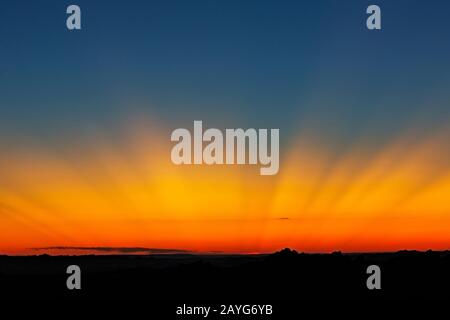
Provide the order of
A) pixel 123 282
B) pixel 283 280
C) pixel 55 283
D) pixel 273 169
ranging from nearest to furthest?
pixel 273 169 < pixel 55 283 < pixel 123 282 < pixel 283 280

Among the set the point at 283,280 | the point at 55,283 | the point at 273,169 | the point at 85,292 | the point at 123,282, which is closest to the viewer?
the point at 273,169

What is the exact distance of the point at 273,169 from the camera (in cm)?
2736

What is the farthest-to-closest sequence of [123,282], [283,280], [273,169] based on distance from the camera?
[283,280] < [123,282] < [273,169]

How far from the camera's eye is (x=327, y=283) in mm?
37375

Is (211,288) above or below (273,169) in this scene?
below

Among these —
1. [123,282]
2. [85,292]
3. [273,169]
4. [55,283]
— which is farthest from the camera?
[123,282]

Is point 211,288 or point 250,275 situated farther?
point 250,275

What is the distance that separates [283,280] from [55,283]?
11.6 m
